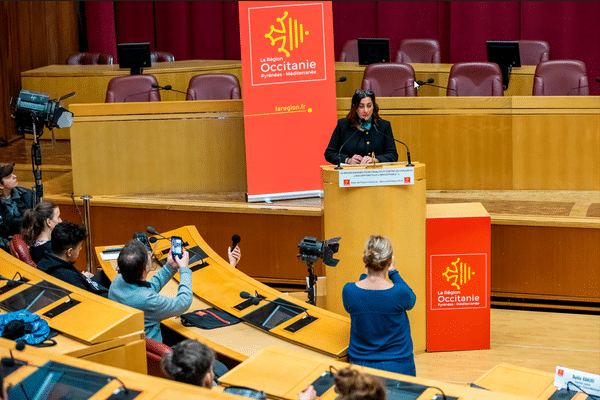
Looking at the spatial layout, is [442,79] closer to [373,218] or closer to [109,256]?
[373,218]

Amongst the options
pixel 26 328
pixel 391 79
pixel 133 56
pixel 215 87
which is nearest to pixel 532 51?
pixel 391 79

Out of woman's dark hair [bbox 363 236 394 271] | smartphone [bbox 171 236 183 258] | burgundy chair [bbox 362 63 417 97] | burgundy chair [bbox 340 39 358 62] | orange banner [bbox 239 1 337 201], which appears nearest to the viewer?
woman's dark hair [bbox 363 236 394 271]

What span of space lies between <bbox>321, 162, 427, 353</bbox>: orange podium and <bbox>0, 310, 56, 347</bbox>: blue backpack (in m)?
A: 1.53

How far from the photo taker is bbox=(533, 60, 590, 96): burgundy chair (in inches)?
257

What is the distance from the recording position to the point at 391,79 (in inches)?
266

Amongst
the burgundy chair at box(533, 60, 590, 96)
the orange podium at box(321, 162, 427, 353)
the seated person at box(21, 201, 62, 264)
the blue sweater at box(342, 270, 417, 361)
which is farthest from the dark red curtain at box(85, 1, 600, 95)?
the blue sweater at box(342, 270, 417, 361)

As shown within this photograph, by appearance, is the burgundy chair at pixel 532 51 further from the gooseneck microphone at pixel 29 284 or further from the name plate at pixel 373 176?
the gooseneck microphone at pixel 29 284

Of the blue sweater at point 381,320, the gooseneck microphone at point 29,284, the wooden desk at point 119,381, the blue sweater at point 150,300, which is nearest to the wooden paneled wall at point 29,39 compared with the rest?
the gooseneck microphone at point 29,284

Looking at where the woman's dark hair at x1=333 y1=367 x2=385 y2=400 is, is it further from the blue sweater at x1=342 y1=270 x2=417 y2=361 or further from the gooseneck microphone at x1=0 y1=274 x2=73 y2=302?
the gooseneck microphone at x1=0 y1=274 x2=73 y2=302

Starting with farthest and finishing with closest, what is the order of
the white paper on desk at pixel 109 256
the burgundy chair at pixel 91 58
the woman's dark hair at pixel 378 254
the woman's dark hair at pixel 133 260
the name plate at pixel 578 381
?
1. the burgundy chair at pixel 91 58
2. the white paper on desk at pixel 109 256
3. the woman's dark hair at pixel 133 260
4. the woman's dark hair at pixel 378 254
5. the name plate at pixel 578 381

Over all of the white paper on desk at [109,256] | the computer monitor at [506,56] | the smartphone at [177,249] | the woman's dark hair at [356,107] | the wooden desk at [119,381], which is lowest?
the white paper on desk at [109,256]

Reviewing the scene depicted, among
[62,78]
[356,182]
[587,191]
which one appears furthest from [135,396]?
[62,78]

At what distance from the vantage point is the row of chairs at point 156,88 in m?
6.76

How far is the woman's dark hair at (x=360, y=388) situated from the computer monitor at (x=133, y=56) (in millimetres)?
6807
